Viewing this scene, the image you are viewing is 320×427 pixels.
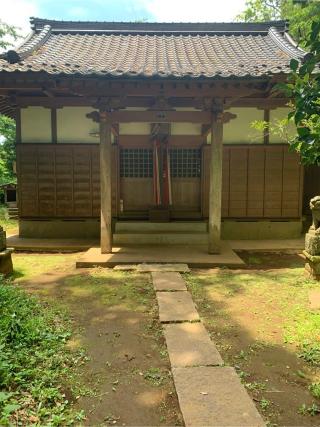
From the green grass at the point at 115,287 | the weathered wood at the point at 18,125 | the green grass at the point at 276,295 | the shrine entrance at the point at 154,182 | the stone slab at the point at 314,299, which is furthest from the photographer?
the shrine entrance at the point at 154,182

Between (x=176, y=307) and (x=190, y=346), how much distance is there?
1.07 m

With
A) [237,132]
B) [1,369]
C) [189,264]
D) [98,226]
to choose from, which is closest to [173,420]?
[1,369]

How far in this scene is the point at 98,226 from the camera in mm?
9047

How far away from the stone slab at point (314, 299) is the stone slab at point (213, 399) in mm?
2094

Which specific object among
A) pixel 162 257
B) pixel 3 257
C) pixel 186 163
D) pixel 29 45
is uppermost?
pixel 29 45

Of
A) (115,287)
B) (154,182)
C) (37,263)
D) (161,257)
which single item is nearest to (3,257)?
(37,263)

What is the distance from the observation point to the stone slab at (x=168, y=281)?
208 inches

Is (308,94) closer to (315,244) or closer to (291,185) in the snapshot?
(315,244)

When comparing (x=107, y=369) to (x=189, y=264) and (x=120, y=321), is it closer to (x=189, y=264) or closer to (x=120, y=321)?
(x=120, y=321)

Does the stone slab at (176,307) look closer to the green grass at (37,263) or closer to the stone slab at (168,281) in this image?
the stone slab at (168,281)

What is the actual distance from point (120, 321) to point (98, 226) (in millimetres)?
5104

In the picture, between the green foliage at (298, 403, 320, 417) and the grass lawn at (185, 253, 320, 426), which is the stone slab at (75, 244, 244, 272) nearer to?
the grass lawn at (185, 253, 320, 426)

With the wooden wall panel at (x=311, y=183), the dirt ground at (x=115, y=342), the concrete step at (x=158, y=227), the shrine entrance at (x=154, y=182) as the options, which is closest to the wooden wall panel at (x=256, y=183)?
the shrine entrance at (x=154, y=182)

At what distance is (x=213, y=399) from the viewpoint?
8.47 ft
